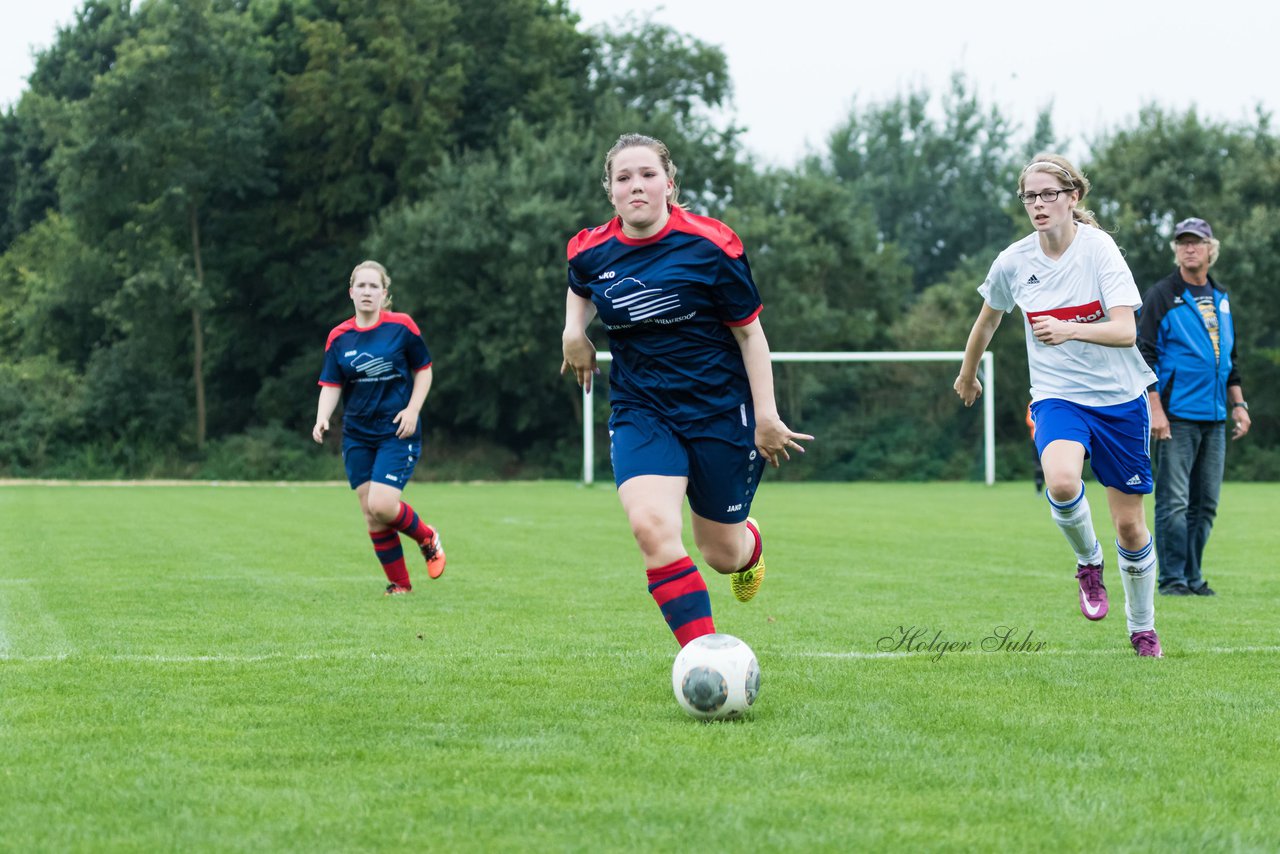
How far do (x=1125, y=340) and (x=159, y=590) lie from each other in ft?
20.3

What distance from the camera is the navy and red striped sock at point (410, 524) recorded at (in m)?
9.64

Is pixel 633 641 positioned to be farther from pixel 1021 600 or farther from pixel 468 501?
pixel 468 501

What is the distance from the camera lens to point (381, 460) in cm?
971

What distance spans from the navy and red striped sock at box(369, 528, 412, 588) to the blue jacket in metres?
4.80

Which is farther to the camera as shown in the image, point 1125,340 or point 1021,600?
point 1021,600

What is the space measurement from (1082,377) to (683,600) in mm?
2270

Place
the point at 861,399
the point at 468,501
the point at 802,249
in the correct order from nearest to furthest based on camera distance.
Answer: the point at 468,501 < the point at 861,399 < the point at 802,249

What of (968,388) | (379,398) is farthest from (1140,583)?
(379,398)

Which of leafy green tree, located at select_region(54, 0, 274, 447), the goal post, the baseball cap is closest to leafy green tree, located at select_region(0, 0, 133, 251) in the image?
leafy green tree, located at select_region(54, 0, 274, 447)

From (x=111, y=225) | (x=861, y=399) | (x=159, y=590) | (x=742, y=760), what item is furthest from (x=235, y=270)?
(x=742, y=760)

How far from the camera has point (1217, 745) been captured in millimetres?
4410

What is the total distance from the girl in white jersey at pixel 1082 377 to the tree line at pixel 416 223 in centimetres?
2850

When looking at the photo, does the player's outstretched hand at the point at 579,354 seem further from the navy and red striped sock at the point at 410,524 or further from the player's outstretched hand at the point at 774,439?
the navy and red striped sock at the point at 410,524

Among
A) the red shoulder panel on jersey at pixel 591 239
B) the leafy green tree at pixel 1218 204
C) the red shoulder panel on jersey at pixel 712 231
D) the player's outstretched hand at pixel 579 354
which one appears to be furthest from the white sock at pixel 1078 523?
the leafy green tree at pixel 1218 204
